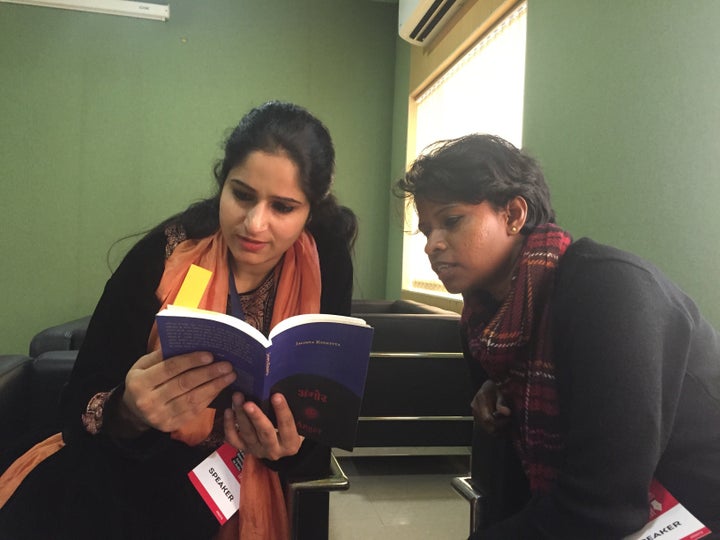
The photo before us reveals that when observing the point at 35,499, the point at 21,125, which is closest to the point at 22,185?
the point at 21,125

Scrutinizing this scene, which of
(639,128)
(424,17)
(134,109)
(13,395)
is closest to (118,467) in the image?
(13,395)

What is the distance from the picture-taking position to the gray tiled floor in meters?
2.00

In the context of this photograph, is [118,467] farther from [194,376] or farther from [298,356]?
[298,356]

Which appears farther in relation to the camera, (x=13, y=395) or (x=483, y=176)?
(x=13, y=395)

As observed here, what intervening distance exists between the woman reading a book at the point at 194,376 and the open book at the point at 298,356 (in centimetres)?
3

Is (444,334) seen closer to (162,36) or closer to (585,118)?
(585,118)

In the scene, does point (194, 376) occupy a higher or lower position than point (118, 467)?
higher

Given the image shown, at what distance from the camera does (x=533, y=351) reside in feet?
3.04

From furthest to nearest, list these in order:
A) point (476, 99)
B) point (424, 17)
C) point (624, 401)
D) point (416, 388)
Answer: point (424, 17) < point (476, 99) < point (416, 388) < point (624, 401)

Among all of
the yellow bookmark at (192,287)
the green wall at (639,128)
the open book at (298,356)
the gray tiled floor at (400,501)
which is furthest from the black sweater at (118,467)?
the green wall at (639,128)

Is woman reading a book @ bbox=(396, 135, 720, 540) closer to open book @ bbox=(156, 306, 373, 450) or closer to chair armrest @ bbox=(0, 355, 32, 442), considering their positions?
open book @ bbox=(156, 306, 373, 450)

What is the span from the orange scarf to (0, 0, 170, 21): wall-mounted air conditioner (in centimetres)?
339

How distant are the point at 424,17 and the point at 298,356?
9.59 feet

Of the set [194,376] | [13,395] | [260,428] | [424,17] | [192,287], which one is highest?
[424,17]
